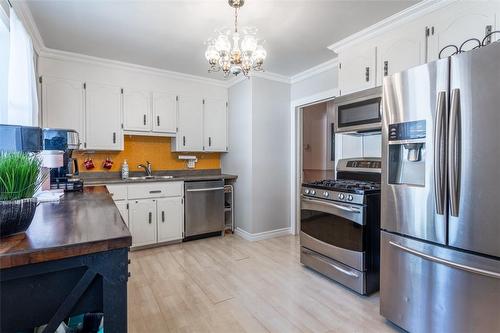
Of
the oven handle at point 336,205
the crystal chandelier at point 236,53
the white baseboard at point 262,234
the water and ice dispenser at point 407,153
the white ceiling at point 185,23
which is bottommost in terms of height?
the white baseboard at point 262,234

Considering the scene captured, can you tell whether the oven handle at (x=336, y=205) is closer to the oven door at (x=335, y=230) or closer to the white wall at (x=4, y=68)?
the oven door at (x=335, y=230)

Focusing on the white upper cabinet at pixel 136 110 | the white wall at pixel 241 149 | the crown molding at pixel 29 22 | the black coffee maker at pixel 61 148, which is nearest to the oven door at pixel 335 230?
the white wall at pixel 241 149

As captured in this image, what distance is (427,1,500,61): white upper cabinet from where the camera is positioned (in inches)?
70.2

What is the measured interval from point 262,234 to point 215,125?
1.86 metres

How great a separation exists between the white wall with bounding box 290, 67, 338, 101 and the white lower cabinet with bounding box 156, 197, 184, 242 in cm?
231

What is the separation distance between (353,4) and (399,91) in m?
0.92

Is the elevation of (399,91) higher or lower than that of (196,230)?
higher

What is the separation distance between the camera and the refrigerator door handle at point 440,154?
1.51 metres

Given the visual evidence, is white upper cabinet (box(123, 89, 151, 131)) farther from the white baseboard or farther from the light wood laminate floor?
the white baseboard

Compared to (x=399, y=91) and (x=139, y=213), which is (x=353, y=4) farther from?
(x=139, y=213)

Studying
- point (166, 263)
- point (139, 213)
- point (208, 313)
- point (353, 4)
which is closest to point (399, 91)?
point (353, 4)

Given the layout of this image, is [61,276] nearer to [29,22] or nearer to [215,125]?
[29,22]

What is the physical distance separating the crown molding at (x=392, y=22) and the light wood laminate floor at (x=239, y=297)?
2.40 metres

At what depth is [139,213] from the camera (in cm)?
340
